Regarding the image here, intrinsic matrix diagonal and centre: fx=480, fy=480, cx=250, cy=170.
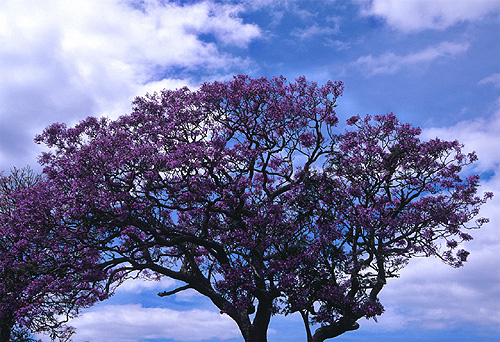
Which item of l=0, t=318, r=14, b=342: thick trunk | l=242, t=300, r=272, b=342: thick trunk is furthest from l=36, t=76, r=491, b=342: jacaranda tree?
l=0, t=318, r=14, b=342: thick trunk

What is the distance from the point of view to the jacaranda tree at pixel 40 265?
18438mm

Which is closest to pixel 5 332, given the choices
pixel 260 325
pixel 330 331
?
pixel 260 325

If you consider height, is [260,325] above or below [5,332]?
below

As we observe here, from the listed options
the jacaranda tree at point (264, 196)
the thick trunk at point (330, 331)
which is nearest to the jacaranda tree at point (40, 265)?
the jacaranda tree at point (264, 196)

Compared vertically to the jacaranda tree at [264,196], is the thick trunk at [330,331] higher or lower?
lower

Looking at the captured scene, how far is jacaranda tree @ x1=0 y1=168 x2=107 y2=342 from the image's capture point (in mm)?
18438

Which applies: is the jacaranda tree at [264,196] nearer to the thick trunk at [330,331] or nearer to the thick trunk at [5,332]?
the thick trunk at [330,331]

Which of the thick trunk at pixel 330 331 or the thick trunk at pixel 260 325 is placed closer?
the thick trunk at pixel 330 331

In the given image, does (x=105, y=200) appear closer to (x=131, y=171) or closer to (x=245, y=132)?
(x=131, y=171)

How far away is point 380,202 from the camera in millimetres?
20062

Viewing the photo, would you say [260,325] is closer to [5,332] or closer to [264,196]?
[264,196]

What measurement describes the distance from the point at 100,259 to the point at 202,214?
4700 millimetres

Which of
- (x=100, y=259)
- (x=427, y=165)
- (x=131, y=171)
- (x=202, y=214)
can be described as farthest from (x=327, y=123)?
(x=100, y=259)

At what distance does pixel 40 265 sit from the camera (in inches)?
798
